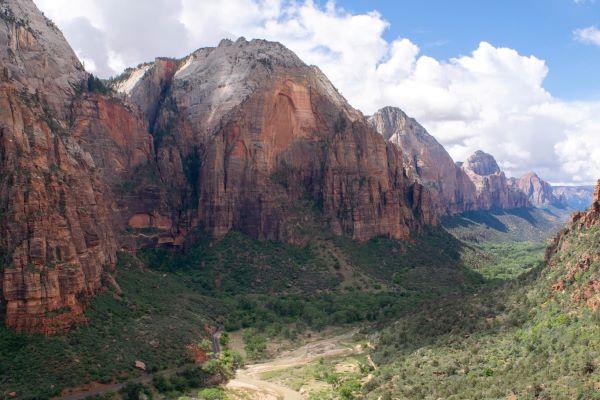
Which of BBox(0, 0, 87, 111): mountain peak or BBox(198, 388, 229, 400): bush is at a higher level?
BBox(0, 0, 87, 111): mountain peak

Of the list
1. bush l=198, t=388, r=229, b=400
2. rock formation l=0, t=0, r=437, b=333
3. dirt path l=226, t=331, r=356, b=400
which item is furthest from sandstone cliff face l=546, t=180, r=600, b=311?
rock formation l=0, t=0, r=437, b=333

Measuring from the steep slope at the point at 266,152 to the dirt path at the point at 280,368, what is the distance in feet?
157

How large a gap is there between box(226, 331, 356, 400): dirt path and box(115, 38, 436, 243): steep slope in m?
47.8

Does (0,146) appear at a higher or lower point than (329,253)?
higher

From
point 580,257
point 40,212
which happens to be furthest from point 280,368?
point 580,257

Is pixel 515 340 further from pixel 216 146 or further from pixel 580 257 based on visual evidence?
pixel 216 146

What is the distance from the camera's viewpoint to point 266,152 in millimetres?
144000

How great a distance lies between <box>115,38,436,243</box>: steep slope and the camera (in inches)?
5571

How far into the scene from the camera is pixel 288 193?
144 m

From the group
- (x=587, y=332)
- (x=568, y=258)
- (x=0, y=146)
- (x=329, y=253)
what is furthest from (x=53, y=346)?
(x=329, y=253)

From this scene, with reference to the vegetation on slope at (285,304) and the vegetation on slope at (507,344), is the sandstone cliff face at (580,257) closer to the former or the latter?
the vegetation on slope at (507,344)

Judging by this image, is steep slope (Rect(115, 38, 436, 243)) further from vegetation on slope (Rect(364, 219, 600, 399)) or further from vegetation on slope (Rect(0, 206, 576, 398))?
vegetation on slope (Rect(364, 219, 600, 399))

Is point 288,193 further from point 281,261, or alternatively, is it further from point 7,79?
point 7,79

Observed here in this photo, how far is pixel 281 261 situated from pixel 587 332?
8365 cm
